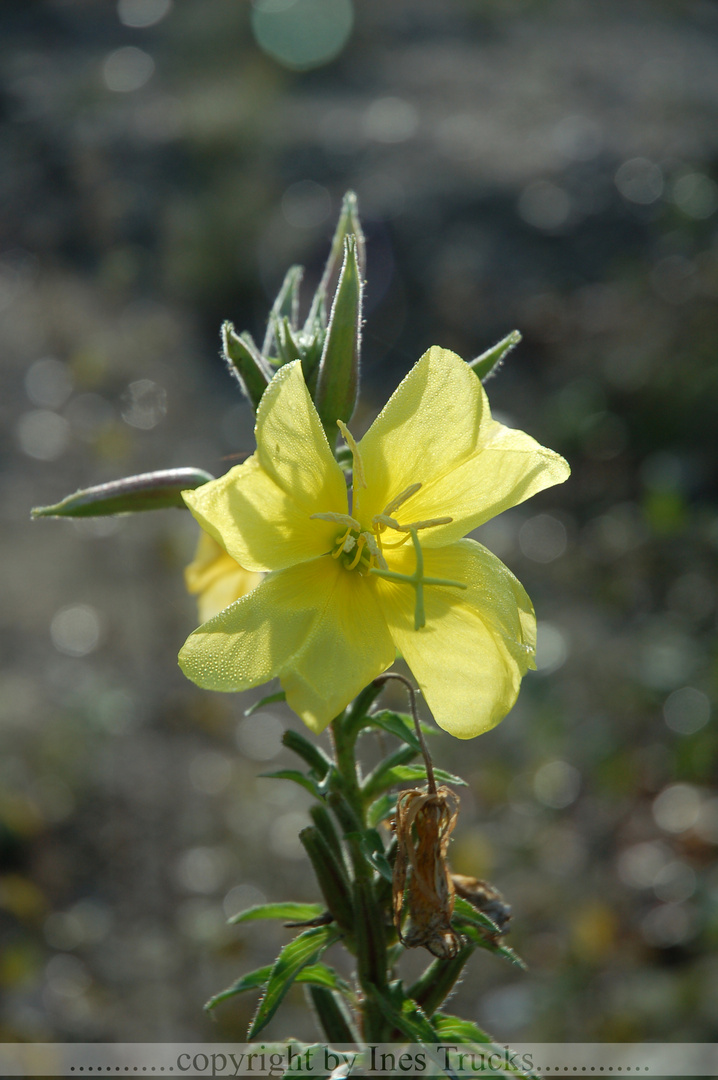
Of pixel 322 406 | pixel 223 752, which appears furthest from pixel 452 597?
pixel 223 752

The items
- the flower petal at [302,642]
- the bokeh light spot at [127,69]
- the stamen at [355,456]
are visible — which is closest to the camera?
the flower petal at [302,642]

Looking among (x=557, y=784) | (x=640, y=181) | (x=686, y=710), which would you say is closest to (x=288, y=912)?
(x=557, y=784)

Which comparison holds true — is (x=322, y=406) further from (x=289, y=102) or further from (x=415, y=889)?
(x=289, y=102)

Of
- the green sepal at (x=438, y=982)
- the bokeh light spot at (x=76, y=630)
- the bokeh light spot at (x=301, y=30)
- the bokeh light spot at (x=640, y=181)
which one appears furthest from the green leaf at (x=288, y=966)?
the bokeh light spot at (x=301, y=30)

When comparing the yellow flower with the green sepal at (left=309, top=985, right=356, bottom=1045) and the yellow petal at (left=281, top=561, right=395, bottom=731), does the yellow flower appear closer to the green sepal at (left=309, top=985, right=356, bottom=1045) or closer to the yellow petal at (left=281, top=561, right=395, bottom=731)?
the yellow petal at (left=281, top=561, right=395, bottom=731)

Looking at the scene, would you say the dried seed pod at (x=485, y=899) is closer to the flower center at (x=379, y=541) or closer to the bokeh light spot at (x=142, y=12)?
the flower center at (x=379, y=541)

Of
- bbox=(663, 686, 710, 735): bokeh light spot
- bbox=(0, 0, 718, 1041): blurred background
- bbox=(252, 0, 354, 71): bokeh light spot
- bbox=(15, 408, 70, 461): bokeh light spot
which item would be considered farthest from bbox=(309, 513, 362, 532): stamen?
bbox=(252, 0, 354, 71): bokeh light spot

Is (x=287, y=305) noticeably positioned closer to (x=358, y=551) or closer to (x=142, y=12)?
(x=358, y=551)
